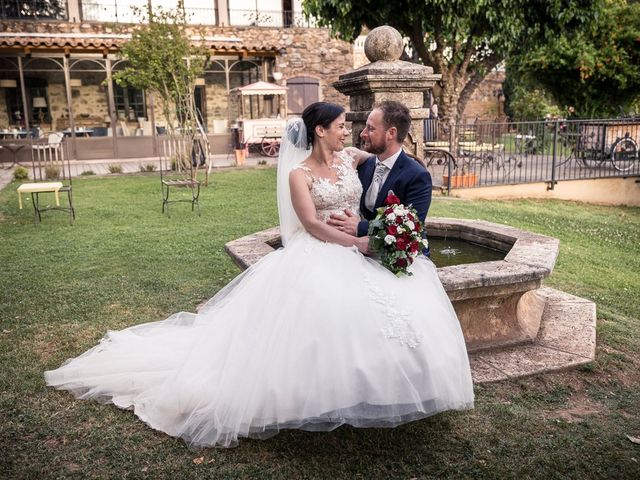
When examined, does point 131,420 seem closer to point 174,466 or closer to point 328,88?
point 174,466

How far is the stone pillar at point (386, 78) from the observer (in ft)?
14.5

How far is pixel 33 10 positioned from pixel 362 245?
2170 cm

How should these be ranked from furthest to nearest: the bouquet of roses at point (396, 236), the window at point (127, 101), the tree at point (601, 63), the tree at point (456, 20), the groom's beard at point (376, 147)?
the window at point (127, 101) → the tree at point (601, 63) → the tree at point (456, 20) → the groom's beard at point (376, 147) → the bouquet of roses at point (396, 236)

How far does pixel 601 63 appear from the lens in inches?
675

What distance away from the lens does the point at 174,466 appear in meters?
2.67

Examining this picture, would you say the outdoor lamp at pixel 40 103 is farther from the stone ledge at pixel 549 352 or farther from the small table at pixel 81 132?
the stone ledge at pixel 549 352

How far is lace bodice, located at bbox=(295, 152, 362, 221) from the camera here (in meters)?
3.29

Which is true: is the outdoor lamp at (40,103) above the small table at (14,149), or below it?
above

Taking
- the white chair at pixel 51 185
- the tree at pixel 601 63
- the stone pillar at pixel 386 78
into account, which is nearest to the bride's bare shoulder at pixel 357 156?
the stone pillar at pixel 386 78

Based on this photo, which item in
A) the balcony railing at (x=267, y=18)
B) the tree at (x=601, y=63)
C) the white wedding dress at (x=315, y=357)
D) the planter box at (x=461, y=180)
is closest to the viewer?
the white wedding dress at (x=315, y=357)

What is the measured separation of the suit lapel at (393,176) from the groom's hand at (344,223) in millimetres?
229

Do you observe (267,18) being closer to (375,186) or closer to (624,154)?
(624,154)

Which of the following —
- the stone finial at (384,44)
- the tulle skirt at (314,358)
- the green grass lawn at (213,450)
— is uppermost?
the stone finial at (384,44)

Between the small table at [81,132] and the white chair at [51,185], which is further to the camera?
the small table at [81,132]
